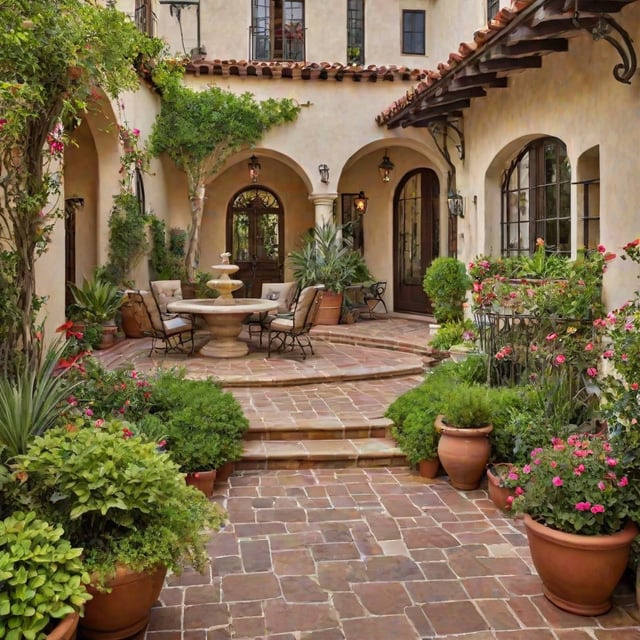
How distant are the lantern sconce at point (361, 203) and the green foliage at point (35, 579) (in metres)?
12.5

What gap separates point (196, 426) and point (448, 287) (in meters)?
6.01

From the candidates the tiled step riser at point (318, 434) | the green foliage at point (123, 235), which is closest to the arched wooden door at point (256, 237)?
the green foliage at point (123, 235)

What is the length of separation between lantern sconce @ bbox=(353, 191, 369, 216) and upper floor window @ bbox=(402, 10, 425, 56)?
357cm

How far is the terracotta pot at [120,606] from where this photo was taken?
2965mm

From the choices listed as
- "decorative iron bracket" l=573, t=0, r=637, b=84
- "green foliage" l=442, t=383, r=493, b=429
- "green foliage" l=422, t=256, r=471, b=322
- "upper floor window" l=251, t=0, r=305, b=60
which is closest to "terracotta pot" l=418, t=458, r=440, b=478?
"green foliage" l=442, t=383, r=493, b=429

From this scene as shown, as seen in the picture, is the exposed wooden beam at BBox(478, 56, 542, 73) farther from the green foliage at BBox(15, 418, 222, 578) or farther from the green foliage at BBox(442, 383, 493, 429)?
the green foliage at BBox(15, 418, 222, 578)

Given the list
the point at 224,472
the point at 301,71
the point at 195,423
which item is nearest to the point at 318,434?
the point at 224,472

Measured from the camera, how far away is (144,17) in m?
11.9

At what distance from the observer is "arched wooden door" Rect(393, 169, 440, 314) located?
14.1 metres

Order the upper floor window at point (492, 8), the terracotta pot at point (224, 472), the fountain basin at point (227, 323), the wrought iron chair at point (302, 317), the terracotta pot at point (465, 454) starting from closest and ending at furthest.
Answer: the terracotta pot at point (465, 454) < the terracotta pot at point (224, 472) < the wrought iron chair at point (302, 317) < the fountain basin at point (227, 323) < the upper floor window at point (492, 8)

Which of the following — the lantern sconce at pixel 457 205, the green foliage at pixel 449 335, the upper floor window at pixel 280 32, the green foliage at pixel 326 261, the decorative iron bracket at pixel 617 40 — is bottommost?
the green foliage at pixel 449 335

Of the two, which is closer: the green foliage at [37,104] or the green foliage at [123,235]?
the green foliage at [37,104]

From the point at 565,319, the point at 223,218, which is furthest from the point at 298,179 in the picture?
the point at 565,319

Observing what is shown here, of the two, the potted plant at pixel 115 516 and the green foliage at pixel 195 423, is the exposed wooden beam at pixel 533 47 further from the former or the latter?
the potted plant at pixel 115 516
